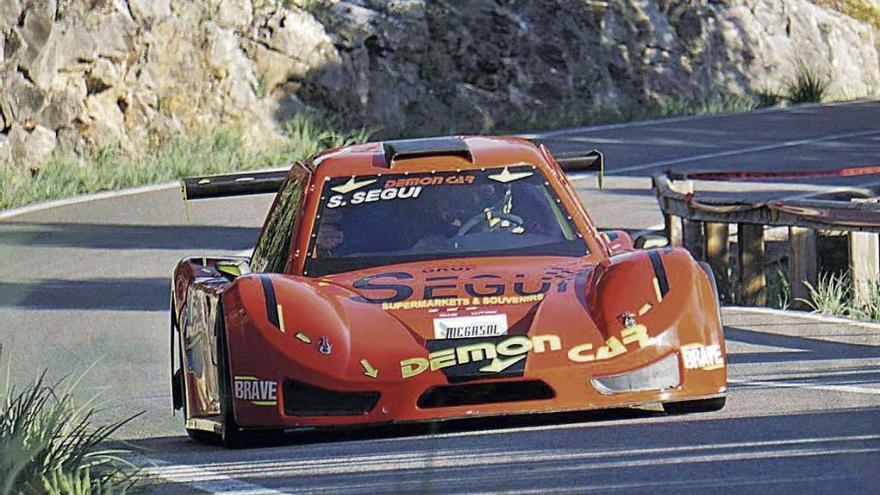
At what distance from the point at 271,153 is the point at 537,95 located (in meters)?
9.83

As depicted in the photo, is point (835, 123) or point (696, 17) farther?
point (696, 17)

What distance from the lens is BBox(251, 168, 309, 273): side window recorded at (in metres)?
9.57

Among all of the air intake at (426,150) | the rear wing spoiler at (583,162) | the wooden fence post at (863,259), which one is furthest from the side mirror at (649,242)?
the wooden fence post at (863,259)

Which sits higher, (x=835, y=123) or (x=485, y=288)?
(x=485, y=288)

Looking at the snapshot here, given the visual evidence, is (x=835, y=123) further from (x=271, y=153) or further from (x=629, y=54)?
(x=271, y=153)

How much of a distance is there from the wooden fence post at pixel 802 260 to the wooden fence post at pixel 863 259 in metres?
0.74

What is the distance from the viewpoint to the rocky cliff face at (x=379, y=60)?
86.5 ft

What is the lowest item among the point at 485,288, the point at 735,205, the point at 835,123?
Result: the point at 835,123

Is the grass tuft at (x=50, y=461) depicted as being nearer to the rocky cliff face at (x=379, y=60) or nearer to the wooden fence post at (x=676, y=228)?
the wooden fence post at (x=676, y=228)

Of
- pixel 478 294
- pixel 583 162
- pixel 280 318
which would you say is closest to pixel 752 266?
pixel 583 162

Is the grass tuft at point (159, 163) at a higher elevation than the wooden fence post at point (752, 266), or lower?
lower

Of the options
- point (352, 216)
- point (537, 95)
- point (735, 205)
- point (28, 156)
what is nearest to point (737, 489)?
point (352, 216)

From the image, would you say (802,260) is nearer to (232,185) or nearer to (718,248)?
(718,248)

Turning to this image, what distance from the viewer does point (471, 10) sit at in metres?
36.3
